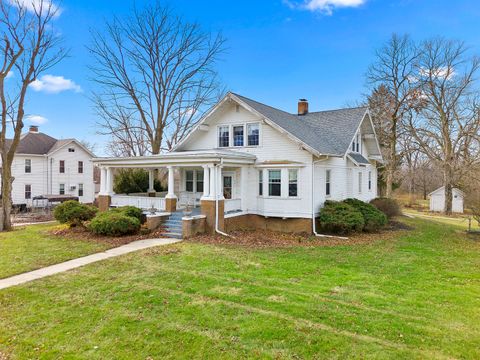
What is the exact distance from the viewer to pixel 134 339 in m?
5.42

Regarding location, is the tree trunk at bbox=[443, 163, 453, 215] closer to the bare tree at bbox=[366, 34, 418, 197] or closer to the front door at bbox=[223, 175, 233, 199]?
the bare tree at bbox=[366, 34, 418, 197]

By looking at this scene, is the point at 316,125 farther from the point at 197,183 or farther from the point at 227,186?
the point at 197,183

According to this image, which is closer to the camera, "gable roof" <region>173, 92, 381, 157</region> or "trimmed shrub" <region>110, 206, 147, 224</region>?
"trimmed shrub" <region>110, 206, 147, 224</region>

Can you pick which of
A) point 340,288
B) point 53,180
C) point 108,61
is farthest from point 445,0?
point 53,180

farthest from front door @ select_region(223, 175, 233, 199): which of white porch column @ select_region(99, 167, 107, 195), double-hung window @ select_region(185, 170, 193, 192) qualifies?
white porch column @ select_region(99, 167, 107, 195)

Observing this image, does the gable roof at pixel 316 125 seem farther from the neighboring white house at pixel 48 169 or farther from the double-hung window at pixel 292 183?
the neighboring white house at pixel 48 169

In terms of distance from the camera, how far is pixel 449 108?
106ft

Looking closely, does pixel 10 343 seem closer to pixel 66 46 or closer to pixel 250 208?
pixel 250 208

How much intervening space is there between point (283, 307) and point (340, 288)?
2008 mm

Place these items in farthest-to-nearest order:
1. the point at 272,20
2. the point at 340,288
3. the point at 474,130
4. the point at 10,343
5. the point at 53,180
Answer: the point at 53,180
the point at 474,130
the point at 272,20
the point at 340,288
the point at 10,343

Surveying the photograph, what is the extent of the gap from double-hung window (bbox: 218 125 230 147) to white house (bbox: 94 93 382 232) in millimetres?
57

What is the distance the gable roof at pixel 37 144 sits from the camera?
3331cm

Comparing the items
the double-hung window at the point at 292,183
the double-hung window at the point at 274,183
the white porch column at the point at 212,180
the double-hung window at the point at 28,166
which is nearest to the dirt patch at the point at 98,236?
the white porch column at the point at 212,180

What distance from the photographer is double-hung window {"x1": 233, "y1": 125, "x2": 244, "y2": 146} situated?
17.9 m
